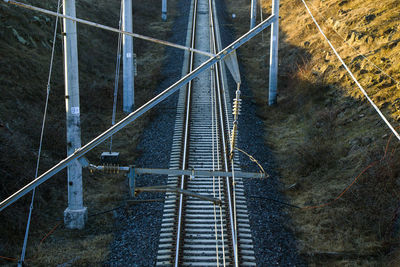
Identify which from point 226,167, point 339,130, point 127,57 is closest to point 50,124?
point 127,57

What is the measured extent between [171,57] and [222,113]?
10670 mm

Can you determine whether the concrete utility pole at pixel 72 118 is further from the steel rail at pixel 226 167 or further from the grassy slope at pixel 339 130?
the grassy slope at pixel 339 130

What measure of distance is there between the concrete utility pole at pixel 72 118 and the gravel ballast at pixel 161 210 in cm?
126

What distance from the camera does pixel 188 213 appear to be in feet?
38.0

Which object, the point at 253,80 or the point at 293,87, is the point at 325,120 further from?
the point at 253,80

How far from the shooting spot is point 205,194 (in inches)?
494

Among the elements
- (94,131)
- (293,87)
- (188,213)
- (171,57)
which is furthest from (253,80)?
(188,213)

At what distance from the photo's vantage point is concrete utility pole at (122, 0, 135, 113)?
18.0 m

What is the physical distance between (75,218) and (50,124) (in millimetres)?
6035

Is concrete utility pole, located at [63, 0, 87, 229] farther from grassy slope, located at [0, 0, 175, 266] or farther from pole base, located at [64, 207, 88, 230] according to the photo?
grassy slope, located at [0, 0, 175, 266]

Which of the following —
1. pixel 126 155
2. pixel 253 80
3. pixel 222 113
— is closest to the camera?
pixel 126 155

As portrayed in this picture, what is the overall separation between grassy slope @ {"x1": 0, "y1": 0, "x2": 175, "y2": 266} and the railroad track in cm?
184

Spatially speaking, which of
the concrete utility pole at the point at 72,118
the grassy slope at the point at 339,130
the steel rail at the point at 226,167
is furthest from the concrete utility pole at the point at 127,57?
the concrete utility pole at the point at 72,118

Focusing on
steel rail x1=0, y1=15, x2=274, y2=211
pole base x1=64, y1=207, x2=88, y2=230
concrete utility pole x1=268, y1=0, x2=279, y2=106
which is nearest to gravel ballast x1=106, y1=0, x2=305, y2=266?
pole base x1=64, y1=207, x2=88, y2=230
